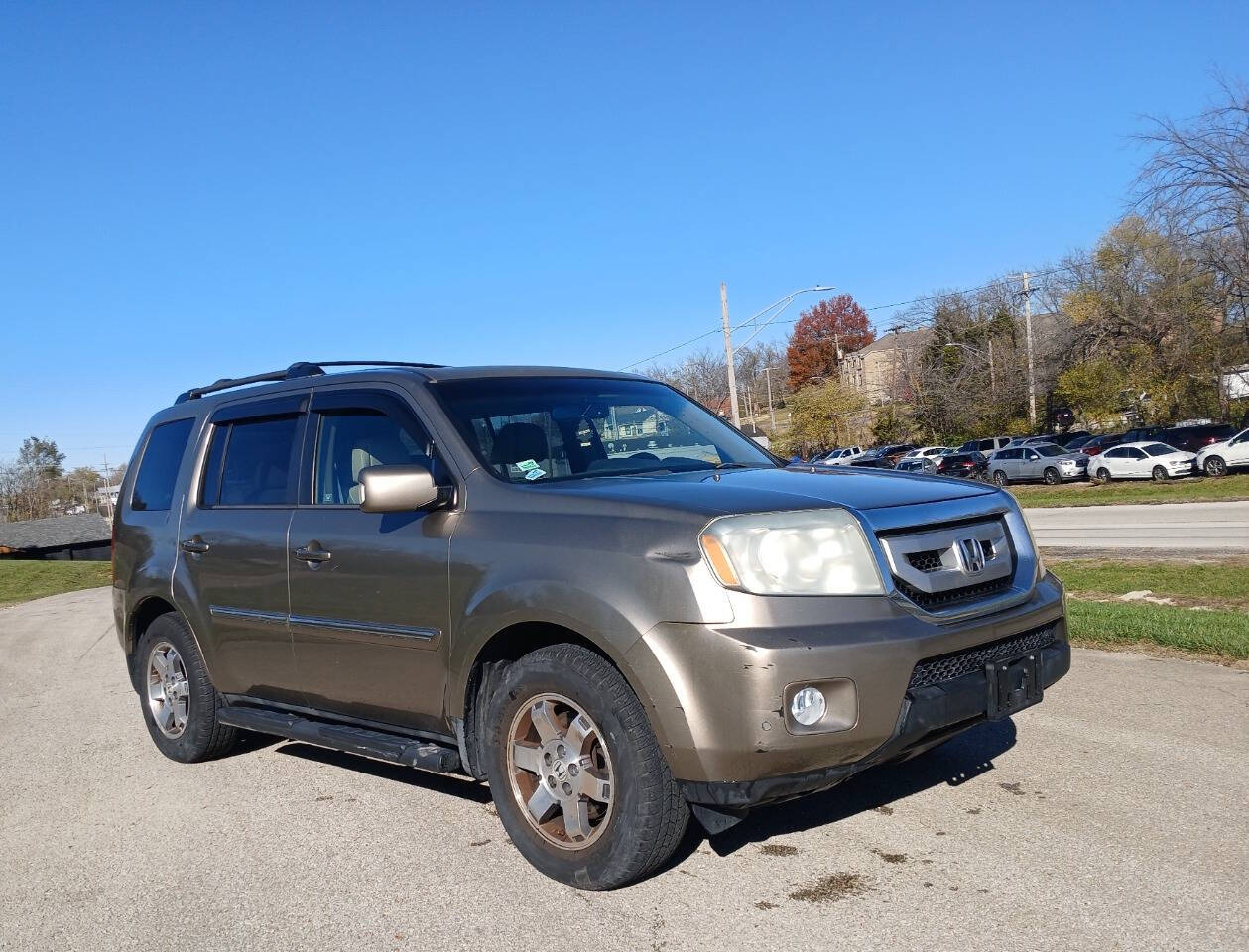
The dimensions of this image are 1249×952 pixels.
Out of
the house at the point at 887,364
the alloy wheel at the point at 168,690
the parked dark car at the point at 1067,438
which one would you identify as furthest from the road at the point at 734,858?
the house at the point at 887,364

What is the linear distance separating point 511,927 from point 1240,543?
579 inches

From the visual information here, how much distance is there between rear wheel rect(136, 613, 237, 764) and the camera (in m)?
5.84

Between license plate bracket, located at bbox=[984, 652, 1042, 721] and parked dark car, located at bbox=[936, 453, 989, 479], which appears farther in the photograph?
parked dark car, located at bbox=[936, 453, 989, 479]

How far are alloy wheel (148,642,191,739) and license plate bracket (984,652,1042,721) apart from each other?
4.28 metres

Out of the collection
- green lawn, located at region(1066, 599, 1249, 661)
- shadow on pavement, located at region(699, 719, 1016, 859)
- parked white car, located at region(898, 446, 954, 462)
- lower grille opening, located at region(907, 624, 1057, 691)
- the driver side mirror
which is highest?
the driver side mirror

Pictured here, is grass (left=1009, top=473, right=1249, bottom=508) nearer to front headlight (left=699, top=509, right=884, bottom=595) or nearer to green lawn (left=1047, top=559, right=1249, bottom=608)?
green lawn (left=1047, top=559, right=1249, bottom=608)

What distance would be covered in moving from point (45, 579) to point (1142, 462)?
113 feet

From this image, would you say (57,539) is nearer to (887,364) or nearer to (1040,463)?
(1040,463)

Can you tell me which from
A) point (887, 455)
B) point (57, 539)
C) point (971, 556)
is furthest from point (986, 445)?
point (57, 539)

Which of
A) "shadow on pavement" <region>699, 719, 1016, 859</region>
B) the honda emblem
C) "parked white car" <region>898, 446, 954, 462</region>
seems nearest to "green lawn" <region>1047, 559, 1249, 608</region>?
"shadow on pavement" <region>699, 719, 1016, 859</region>

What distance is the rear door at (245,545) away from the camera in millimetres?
5125

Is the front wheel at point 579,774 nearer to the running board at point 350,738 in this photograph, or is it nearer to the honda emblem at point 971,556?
the running board at point 350,738

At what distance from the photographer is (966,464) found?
148 feet

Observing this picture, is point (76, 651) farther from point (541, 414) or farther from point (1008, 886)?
point (1008, 886)
